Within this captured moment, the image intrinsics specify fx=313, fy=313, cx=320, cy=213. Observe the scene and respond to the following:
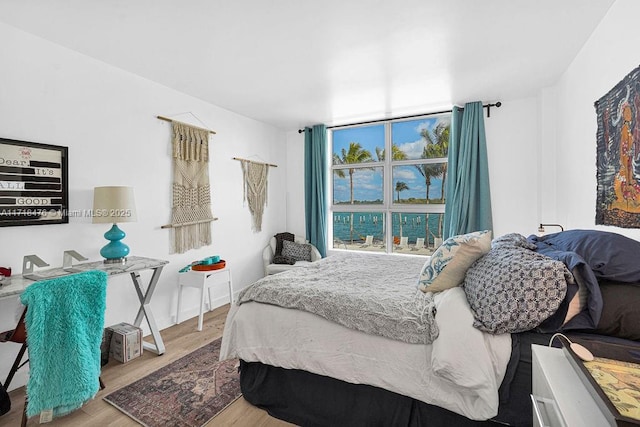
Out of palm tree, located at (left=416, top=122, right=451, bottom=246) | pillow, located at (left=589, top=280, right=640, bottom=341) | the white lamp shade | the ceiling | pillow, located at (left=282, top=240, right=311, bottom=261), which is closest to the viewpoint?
pillow, located at (left=589, top=280, right=640, bottom=341)

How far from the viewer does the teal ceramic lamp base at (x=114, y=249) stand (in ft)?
8.52

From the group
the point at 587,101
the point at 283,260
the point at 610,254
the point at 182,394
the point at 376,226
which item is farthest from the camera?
the point at 376,226

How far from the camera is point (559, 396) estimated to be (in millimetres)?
928

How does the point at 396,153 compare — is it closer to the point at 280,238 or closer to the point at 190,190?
the point at 280,238

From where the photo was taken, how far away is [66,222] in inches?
99.5

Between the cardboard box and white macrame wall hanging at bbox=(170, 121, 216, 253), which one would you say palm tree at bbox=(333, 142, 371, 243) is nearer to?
white macrame wall hanging at bbox=(170, 121, 216, 253)

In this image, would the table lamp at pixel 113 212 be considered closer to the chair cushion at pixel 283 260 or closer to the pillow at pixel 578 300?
the chair cushion at pixel 283 260

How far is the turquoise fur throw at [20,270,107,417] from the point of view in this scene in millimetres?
1667

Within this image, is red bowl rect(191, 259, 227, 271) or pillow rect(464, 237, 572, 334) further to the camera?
red bowl rect(191, 259, 227, 271)

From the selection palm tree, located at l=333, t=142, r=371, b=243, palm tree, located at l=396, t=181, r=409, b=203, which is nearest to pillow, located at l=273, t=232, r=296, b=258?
palm tree, located at l=333, t=142, r=371, b=243

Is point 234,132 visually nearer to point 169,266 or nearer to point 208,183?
point 208,183

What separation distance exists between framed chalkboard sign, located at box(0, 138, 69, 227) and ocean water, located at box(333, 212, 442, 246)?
3511 mm

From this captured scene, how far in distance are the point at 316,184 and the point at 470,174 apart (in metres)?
2.18

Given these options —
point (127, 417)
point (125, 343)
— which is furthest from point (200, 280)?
point (127, 417)
